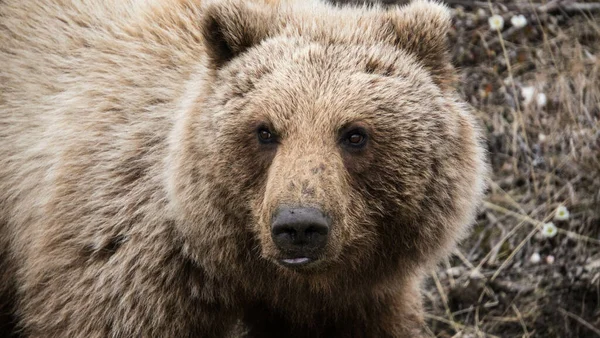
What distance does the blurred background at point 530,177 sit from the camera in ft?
21.3

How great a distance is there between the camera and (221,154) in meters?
4.27

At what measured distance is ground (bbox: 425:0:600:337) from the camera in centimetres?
648

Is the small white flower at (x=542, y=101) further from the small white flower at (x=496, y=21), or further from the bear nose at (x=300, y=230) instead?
the bear nose at (x=300, y=230)

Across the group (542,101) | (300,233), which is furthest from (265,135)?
(542,101)

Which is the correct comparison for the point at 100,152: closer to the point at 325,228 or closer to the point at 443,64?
the point at 325,228

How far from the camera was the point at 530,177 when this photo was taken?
7.14 m

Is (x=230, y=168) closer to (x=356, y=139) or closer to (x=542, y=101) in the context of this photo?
(x=356, y=139)

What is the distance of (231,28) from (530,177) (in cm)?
348

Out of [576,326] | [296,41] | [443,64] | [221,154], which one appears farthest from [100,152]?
[576,326]

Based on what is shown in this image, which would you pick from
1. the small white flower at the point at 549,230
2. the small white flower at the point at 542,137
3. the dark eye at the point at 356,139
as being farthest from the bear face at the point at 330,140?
the small white flower at the point at 542,137

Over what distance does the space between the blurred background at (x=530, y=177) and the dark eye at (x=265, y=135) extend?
268 cm

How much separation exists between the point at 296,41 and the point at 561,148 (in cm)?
342

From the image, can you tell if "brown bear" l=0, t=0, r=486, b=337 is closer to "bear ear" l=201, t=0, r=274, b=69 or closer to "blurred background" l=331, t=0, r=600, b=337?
"bear ear" l=201, t=0, r=274, b=69

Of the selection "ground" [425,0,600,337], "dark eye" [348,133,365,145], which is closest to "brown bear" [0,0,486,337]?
"dark eye" [348,133,365,145]
